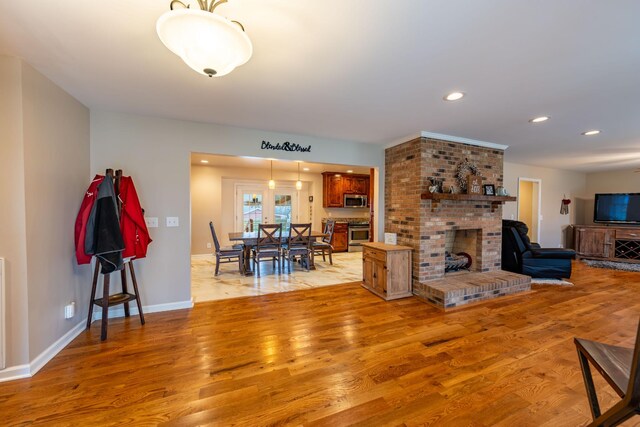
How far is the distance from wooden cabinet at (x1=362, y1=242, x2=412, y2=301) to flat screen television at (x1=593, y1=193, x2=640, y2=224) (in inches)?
250

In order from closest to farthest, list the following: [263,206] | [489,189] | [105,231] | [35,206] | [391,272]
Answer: [35,206], [105,231], [391,272], [489,189], [263,206]

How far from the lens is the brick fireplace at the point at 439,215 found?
141 inches

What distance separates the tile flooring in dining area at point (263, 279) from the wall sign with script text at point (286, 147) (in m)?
2.13

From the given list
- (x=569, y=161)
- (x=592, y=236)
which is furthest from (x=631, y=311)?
(x=592, y=236)

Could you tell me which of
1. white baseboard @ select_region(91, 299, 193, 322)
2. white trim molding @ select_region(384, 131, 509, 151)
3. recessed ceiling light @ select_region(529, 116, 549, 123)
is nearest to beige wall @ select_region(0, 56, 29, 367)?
white baseboard @ select_region(91, 299, 193, 322)

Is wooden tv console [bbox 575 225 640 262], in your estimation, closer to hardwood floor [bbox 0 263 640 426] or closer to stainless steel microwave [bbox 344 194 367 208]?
hardwood floor [bbox 0 263 640 426]

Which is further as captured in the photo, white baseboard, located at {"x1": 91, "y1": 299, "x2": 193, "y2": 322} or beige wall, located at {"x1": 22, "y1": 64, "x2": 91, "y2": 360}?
white baseboard, located at {"x1": 91, "y1": 299, "x2": 193, "y2": 322}

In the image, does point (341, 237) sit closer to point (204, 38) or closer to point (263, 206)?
point (263, 206)

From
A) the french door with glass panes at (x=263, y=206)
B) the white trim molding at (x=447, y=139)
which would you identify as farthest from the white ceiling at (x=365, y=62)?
the french door with glass panes at (x=263, y=206)

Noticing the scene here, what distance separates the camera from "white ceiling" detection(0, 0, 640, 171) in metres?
1.41

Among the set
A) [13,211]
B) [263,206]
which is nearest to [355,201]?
[263,206]

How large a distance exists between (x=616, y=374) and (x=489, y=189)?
355 cm

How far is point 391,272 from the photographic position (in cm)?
350

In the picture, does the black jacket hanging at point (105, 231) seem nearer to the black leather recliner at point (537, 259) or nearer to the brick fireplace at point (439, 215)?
the brick fireplace at point (439, 215)
